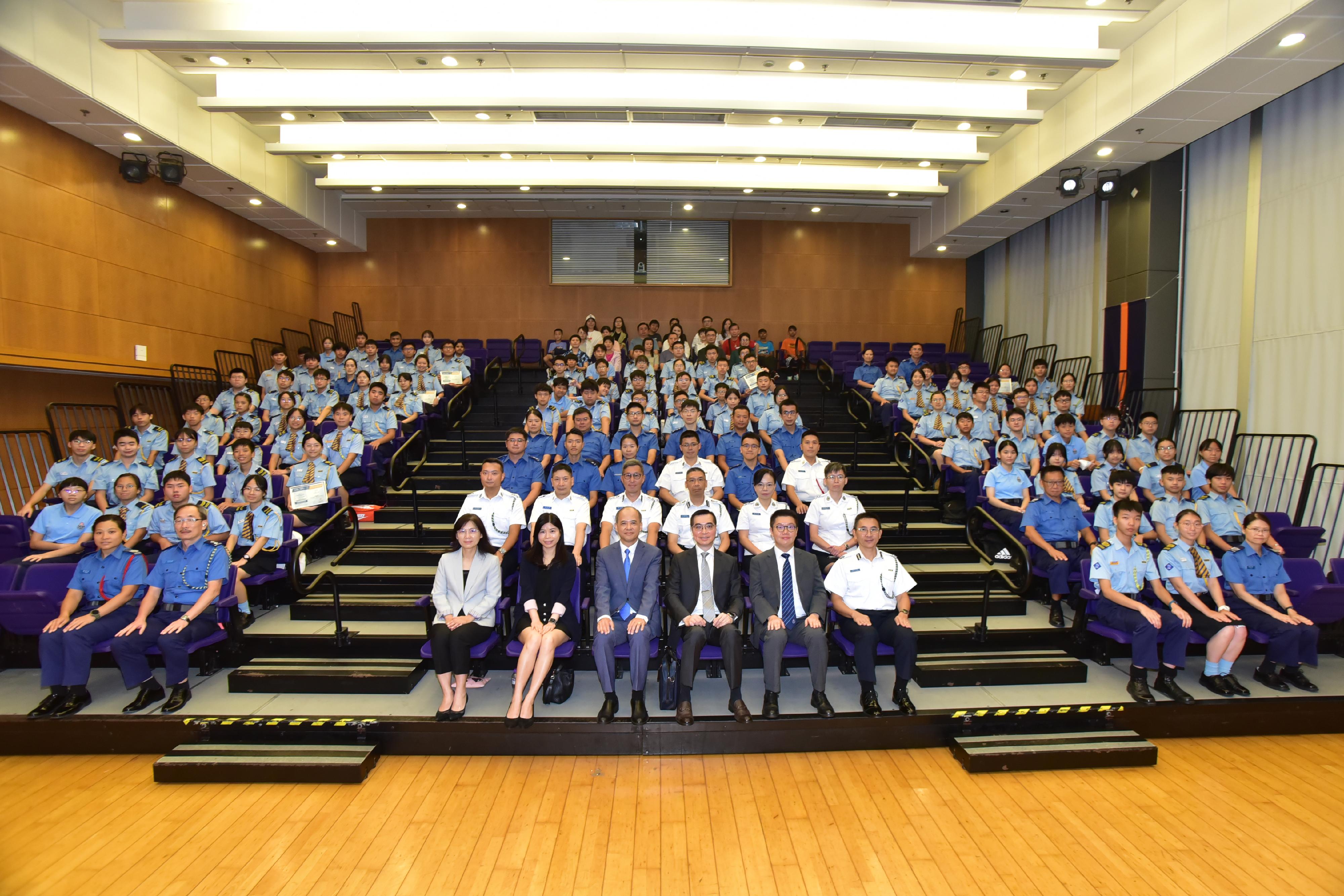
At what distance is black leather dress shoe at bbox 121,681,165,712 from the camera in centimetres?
416

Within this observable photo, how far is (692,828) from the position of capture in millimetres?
3312

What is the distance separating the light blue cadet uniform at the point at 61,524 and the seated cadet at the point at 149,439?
143 cm

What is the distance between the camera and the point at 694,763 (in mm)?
3920

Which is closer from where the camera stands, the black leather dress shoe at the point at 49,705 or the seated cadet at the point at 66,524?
the black leather dress shoe at the point at 49,705

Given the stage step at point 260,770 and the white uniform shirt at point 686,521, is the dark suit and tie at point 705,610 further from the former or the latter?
the stage step at point 260,770

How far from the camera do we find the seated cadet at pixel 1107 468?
6082 millimetres

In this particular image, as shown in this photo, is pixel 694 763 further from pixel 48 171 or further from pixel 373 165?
pixel 373 165

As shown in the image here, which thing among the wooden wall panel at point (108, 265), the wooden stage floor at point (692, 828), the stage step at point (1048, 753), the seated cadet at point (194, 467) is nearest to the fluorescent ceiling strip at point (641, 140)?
the wooden wall panel at point (108, 265)

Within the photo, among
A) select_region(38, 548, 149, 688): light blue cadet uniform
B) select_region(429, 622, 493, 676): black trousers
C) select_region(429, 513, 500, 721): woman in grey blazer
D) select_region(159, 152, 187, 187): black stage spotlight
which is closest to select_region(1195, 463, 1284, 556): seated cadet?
select_region(429, 513, 500, 721): woman in grey blazer

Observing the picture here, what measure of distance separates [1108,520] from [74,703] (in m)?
6.87

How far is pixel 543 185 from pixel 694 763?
8402mm

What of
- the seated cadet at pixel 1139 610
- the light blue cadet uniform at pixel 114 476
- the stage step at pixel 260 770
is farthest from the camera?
the light blue cadet uniform at pixel 114 476

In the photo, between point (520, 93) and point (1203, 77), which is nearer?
point (1203, 77)

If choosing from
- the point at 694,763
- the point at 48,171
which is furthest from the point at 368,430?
the point at 694,763
